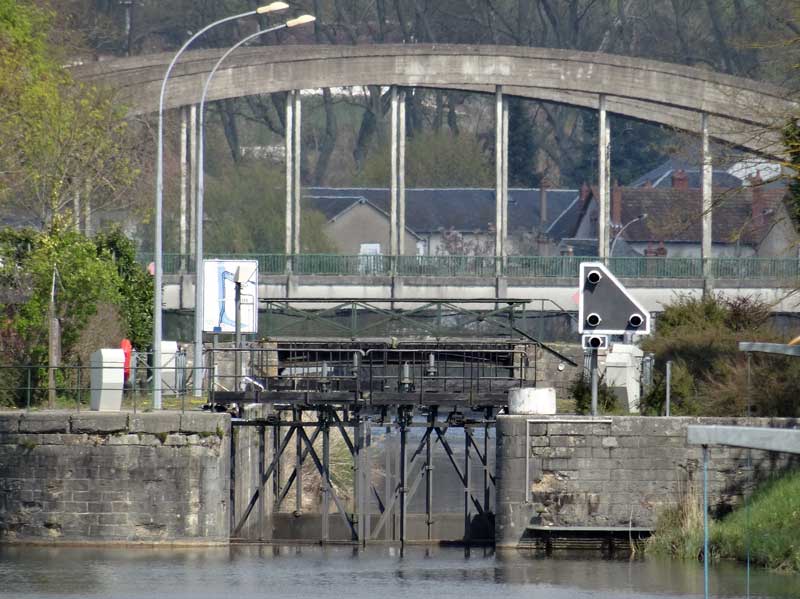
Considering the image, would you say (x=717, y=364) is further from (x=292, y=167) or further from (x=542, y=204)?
(x=542, y=204)

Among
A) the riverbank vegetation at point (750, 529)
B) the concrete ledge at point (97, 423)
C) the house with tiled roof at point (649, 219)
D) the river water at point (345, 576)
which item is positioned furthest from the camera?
the house with tiled roof at point (649, 219)

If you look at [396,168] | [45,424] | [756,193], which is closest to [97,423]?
[45,424]

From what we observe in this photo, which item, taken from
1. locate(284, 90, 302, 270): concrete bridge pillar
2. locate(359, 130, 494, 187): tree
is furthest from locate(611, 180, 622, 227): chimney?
locate(284, 90, 302, 270): concrete bridge pillar

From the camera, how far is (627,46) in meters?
78.6

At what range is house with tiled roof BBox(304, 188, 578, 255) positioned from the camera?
81.2 metres

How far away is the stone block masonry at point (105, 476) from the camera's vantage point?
2577 centimetres

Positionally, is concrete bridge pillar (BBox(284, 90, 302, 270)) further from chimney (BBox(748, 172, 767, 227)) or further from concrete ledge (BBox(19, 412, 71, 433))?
concrete ledge (BBox(19, 412, 71, 433))

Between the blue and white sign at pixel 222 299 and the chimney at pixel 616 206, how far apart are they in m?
45.8

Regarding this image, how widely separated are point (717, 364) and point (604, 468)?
229 inches

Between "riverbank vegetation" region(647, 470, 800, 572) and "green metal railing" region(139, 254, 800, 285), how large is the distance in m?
24.7

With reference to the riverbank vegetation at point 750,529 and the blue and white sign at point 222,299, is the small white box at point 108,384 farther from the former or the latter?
the riverbank vegetation at point 750,529

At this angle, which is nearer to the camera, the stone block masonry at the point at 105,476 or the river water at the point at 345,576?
the river water at the point at 345,576

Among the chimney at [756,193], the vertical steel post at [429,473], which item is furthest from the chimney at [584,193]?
the vertical steel post at [429,473]

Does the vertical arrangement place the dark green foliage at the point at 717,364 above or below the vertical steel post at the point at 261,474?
above
